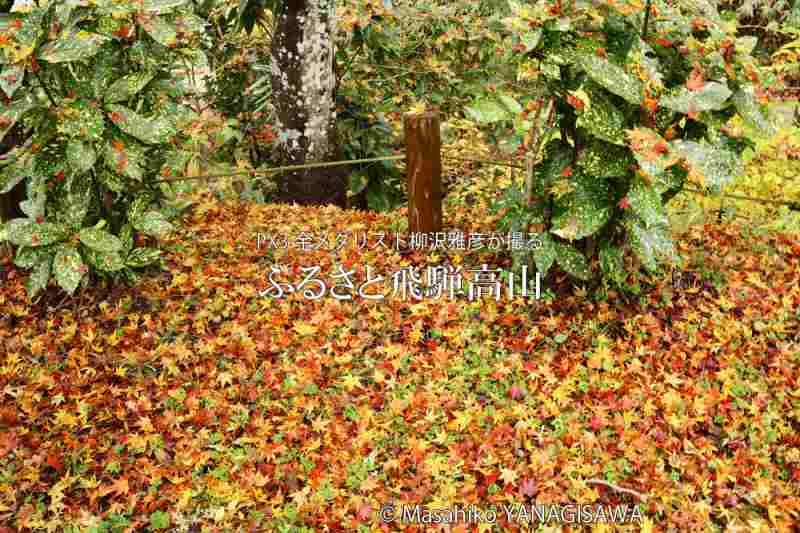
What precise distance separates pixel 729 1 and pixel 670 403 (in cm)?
902

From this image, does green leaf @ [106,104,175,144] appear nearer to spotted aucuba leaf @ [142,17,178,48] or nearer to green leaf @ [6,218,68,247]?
spotted aucuba leaf @ [142,17,178,48]

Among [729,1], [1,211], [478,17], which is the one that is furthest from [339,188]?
[729,1]

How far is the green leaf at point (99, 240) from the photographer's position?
3904 millimetres

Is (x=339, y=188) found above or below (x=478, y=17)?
below

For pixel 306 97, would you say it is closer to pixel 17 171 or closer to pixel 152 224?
pixel 152 224

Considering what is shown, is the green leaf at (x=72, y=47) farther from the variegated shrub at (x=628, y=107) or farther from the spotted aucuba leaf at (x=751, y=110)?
the spotted aucuba leaf at (x=751, y=110)

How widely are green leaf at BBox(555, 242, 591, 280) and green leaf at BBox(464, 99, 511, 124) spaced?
3.19 ft

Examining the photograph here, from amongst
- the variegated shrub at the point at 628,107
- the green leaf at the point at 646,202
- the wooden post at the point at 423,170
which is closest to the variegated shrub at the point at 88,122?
the wooden post at the point at 423,170

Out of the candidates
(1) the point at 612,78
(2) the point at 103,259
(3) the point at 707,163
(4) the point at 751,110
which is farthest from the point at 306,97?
(4) the point at 751,110

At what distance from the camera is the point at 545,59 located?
11.3 ft

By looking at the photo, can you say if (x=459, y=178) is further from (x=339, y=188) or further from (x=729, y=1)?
(x=729, y=1)

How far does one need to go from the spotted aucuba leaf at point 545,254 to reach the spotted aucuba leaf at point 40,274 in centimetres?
324

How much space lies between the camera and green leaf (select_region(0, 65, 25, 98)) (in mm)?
3311

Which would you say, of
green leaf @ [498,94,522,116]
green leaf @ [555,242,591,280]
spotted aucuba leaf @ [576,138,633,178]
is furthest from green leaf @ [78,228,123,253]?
spotted aucuba leaf @ [576,138,633,178]
